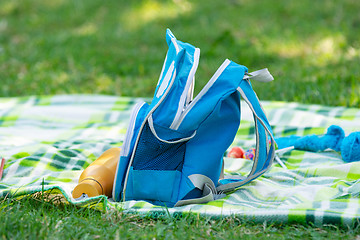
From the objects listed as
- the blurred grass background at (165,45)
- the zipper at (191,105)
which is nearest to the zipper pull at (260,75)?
the zipper at (191,105)

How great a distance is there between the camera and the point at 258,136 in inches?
74.6

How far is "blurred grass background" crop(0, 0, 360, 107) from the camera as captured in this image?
157 inches

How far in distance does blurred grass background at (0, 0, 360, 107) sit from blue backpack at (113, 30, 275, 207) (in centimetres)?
159

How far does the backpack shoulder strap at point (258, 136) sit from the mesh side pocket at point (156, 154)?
220 millimetres

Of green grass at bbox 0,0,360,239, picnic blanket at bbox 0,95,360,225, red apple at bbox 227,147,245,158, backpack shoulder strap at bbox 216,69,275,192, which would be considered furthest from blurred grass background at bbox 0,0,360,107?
backpack shoulder strap at bbox 216,69,275,192

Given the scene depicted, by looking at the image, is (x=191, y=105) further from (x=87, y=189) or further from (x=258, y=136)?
(x=87, y=189)

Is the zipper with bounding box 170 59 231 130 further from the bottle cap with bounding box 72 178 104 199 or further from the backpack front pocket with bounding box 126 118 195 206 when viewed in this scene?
the bottle cap with bounding box 72 178 104 199

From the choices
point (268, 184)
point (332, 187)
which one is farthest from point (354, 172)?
point (268, 184)

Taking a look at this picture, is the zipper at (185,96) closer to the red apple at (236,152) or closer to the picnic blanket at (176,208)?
the picnic blanket at (176,208)

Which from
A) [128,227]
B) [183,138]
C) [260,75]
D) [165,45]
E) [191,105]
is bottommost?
[128,227]

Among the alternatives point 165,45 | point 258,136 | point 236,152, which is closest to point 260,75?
point 258,136

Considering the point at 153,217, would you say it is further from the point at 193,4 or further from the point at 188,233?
the point at 193,4

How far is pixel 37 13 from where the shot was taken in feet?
21.7

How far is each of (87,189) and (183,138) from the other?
0.42m
